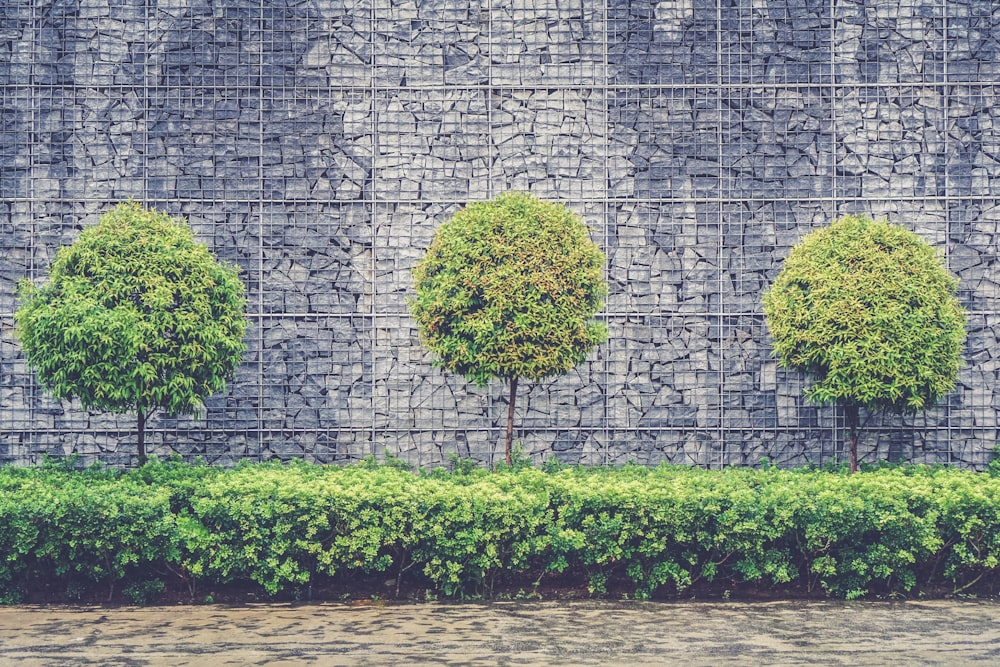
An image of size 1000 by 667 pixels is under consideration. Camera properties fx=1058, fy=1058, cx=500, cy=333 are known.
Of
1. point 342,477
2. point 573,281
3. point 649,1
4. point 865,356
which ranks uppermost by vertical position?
point 649,1

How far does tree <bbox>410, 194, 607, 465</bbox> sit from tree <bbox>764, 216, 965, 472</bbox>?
2358mm

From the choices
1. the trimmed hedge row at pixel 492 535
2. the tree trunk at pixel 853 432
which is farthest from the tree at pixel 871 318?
the trimmed hedge row at pixel 492 535

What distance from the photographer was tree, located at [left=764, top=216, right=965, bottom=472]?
455 inches

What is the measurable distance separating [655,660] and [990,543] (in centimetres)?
395

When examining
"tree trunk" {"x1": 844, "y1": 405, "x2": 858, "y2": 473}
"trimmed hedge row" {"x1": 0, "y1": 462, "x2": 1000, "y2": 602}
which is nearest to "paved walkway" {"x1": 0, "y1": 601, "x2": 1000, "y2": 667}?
"trimmed hedge row" {"x1": 0, "y1": 462, "x2": 1000, "y2": 602}

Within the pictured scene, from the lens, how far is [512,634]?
8.41 metres

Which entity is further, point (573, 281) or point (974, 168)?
point (974, 168)

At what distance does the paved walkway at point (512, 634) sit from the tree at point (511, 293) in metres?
2.87

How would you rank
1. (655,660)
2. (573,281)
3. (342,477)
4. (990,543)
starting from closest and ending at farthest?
(655,660) < (990,543) < (342,477) < (573,281)

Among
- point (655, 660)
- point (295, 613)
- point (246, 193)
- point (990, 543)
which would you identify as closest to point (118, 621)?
point (295, 613)

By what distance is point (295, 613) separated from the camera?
9148 millimetres

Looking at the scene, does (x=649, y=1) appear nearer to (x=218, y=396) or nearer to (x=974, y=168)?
(x=974, y=168)

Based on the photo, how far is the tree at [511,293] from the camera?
11.2 meters

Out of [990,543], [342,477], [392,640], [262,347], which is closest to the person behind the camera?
[392,640]
